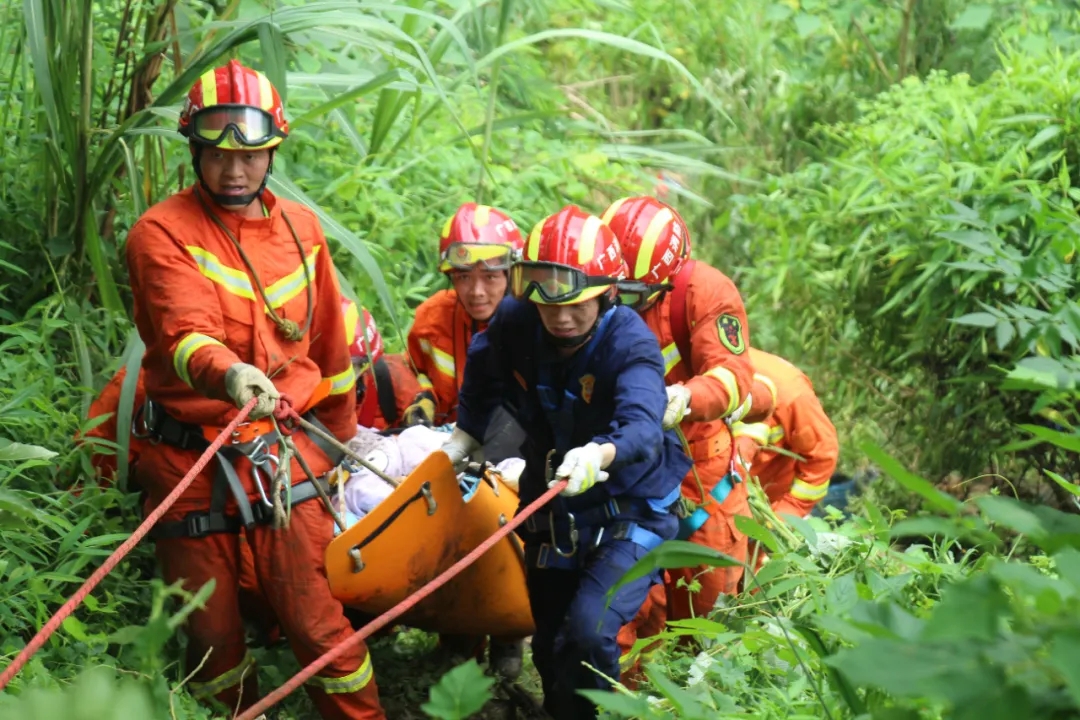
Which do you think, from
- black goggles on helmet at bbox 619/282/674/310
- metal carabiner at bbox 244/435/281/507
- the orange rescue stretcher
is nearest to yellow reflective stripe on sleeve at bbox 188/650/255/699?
the orange rescue stretcher

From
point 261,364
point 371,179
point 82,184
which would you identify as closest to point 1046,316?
point 261,364

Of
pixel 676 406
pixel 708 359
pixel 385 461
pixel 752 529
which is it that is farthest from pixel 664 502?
pixel 752 529

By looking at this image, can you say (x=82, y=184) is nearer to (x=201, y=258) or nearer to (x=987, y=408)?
(x=201, y=258)

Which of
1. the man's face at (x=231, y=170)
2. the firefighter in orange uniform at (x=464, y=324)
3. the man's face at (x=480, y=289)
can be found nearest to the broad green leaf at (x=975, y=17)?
the firefighter in orange uniform at (x=464, y=324)

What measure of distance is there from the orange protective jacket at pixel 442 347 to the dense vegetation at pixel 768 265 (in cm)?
70

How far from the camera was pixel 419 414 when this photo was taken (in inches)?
216

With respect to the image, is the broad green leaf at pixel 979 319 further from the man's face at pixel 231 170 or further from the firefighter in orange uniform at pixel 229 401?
the man's face at pixel 231 170

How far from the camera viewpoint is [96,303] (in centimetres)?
542

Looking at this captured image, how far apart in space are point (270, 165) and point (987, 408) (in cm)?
362

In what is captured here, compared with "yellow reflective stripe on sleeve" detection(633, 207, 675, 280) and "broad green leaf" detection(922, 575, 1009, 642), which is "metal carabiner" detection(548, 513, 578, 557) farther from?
"broad green leaf" detection(922, 575, 1009, 642)

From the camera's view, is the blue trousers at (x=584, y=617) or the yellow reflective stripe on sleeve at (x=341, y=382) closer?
the blue trousers at (x=584, y=617)

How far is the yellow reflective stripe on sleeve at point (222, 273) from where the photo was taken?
14.0 feet

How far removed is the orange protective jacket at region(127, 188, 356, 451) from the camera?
4.14 meters

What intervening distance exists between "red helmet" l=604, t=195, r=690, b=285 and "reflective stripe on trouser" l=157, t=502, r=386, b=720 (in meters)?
1.33
